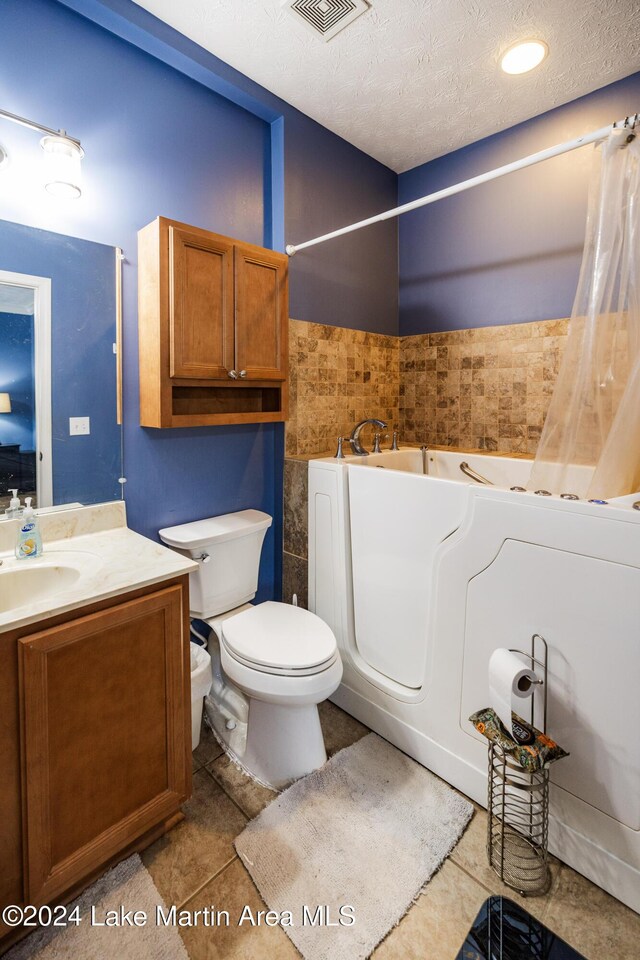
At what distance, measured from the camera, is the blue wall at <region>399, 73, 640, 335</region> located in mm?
2205

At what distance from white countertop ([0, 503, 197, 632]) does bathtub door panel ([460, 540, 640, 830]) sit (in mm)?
960

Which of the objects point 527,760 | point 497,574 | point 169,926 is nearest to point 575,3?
point 497,574

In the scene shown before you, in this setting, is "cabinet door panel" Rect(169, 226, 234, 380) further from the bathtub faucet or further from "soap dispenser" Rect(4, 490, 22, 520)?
Result: the bathtub faucet

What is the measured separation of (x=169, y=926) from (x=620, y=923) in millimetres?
1124

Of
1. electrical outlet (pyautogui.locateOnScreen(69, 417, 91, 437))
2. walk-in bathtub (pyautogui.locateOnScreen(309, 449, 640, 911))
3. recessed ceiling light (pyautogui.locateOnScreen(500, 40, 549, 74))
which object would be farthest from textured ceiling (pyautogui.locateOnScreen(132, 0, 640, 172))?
walk-in bathtub (pyautogui.locateOnScreen(309, 449, 640, 911))

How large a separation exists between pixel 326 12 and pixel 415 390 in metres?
1.73

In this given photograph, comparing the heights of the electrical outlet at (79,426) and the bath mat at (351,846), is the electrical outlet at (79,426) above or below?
above

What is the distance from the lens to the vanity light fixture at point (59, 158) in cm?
144

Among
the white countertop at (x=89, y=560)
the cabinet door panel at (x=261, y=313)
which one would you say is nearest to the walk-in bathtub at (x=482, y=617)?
the cabinet door panel at (x=261, y=313)

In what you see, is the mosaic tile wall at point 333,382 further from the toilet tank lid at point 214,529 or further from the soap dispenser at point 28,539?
the soap dispenser at point 28,539

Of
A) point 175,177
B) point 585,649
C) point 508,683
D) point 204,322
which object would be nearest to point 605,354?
point 585,649

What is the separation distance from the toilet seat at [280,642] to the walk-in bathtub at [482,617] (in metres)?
0.28

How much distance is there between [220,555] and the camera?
74.6 inches

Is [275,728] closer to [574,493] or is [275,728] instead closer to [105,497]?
[105,497]
